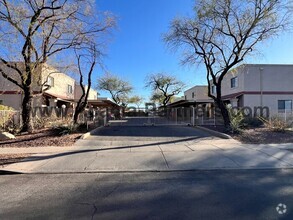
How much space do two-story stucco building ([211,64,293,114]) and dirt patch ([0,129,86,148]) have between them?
22.3 metres

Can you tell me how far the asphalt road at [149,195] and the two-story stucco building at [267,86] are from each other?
24.4 meters

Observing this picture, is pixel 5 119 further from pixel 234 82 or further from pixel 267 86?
pixel 267 86

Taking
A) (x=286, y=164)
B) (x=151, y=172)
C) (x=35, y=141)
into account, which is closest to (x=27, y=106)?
(x=35, y=141)

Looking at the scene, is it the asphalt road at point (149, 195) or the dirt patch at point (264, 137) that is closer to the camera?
the asphalt road at point (149, 195)

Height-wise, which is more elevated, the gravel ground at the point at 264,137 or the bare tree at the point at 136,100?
the bare tree at the point at 136,100

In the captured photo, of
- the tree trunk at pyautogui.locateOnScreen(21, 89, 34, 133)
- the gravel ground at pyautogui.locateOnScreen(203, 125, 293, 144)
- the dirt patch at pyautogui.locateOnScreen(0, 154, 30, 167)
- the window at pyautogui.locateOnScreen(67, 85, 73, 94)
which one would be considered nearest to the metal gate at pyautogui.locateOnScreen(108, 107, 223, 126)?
the gravel ground at pyautogui.locateOnScreen(203, 125, 293, 144)

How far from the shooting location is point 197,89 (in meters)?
48.2

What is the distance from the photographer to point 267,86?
30797 mm

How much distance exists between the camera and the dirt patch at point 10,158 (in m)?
8.71

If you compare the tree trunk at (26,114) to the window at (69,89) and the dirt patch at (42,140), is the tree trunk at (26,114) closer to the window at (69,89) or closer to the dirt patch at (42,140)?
the dirt patch at (42,140)

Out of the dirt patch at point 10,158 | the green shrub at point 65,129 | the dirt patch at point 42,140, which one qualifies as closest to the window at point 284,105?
the green shrub at point 65,129

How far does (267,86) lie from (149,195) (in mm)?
29120

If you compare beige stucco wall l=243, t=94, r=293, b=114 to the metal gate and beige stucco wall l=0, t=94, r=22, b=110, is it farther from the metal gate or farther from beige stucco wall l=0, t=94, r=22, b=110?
beige stucco wall l=0, t=94, r=22, b=110

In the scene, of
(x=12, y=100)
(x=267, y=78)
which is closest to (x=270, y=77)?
(x=267, y=78)
